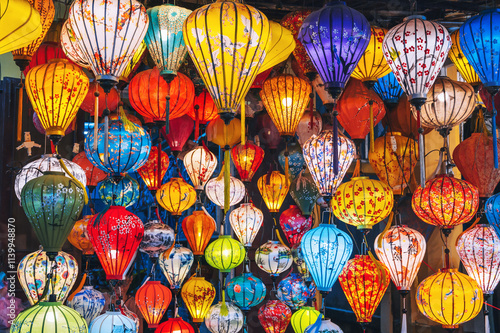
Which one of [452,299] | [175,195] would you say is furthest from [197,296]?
[452,299]

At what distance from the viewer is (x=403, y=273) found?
3.41 m

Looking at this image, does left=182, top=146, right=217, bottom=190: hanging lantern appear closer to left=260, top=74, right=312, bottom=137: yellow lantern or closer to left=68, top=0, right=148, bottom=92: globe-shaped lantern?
left=260, top=74, right=312, bottom=137: yellow lantern

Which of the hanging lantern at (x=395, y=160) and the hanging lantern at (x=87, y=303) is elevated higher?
the hanging lantern at (x=395, y=160)

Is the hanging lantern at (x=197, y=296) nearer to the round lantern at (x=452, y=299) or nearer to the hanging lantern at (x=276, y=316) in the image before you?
the hanging lantern at (x=276, y=316)

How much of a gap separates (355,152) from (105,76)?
1.61 metres

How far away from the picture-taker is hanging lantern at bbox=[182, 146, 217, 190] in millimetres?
3719

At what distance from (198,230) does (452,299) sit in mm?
1562

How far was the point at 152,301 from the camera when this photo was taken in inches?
149

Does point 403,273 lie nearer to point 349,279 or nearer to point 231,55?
point 349,279

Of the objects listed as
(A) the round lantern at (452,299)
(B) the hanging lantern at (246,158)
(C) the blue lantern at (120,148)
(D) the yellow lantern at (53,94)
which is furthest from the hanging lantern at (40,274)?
(A) the round lantern at (452,299)

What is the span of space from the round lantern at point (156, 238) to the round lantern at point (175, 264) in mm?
144

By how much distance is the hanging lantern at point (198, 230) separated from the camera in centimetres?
383

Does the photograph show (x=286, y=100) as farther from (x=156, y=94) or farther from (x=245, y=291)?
(x=245, y=291)

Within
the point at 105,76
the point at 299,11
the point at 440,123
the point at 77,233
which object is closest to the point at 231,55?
the point at 105,76
